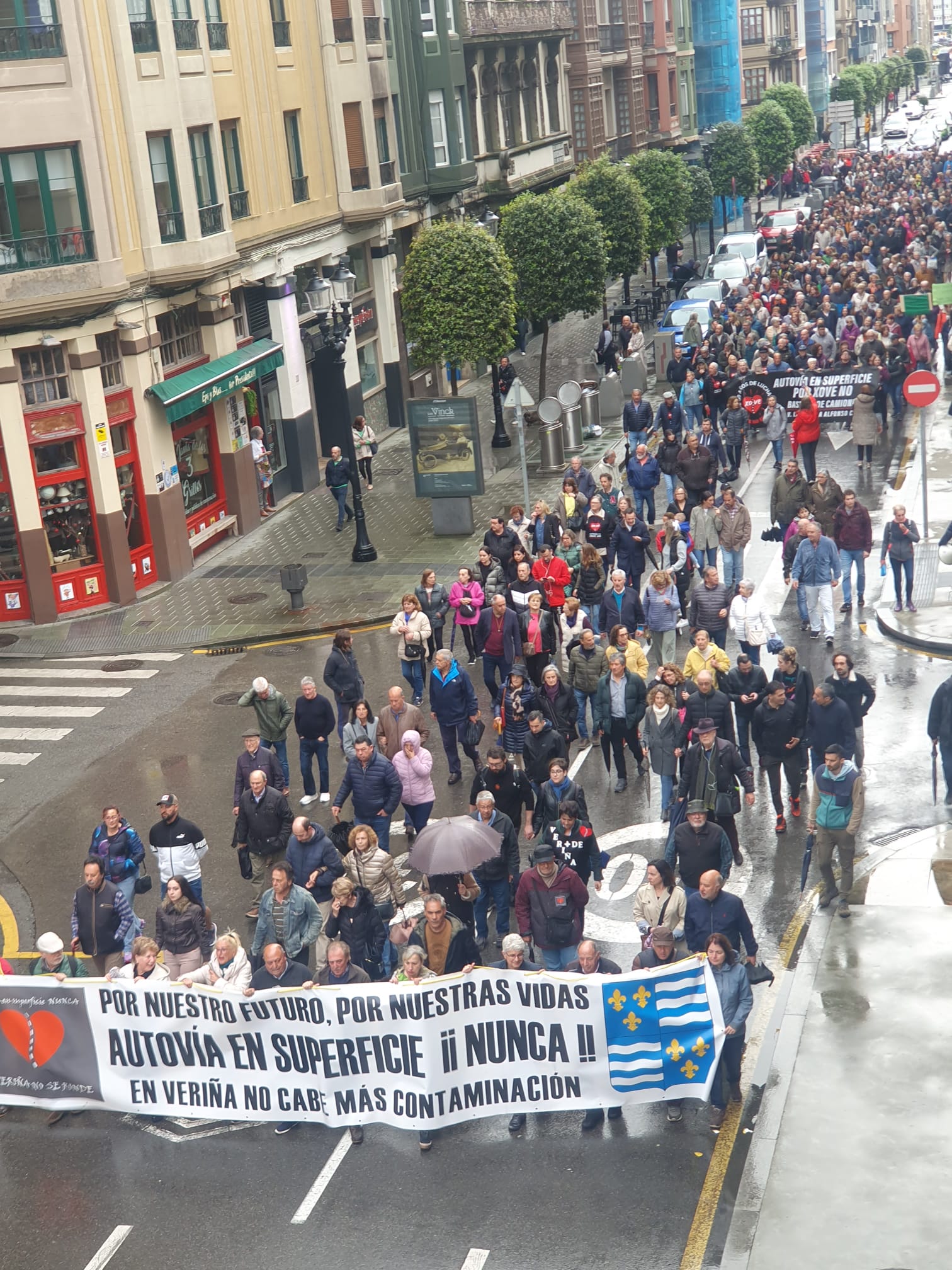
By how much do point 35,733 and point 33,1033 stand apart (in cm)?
976

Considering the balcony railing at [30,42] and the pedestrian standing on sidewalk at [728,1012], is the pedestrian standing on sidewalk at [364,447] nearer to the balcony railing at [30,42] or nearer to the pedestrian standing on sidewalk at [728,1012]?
the balcony railing at [30,42]

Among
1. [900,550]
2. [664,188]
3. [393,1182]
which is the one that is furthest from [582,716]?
[664,188]

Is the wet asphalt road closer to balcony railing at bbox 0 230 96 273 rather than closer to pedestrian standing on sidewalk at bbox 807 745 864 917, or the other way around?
pedestrian standing on sidewalk at bbox 807 745 864 917

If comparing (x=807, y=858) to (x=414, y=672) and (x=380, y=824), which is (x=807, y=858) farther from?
(x=414, y=672)

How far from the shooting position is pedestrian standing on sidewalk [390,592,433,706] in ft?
64.1

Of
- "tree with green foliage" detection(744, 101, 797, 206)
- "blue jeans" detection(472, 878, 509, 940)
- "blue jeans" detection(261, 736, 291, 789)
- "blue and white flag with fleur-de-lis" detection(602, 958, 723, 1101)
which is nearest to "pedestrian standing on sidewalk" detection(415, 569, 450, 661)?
"blue jeans" detection(261, 736, 291, 789)

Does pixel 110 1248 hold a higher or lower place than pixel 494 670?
lower

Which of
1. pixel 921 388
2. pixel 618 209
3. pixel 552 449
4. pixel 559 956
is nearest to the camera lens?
pixel 559 956

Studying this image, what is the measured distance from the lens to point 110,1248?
34.5ft

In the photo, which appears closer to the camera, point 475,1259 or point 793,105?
point 475,1259

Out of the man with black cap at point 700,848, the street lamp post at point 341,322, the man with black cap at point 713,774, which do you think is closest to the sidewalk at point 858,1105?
the man with black cap at point 700,848

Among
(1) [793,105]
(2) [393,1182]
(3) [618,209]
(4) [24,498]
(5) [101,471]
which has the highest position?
(1) [793,105]

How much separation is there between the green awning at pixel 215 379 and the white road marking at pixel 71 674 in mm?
5592

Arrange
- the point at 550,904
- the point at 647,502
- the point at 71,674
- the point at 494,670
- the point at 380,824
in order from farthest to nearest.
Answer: the point at 647,502, the point at 71,674, the point at 494,670, the point at 380,824, the point at 550,904
